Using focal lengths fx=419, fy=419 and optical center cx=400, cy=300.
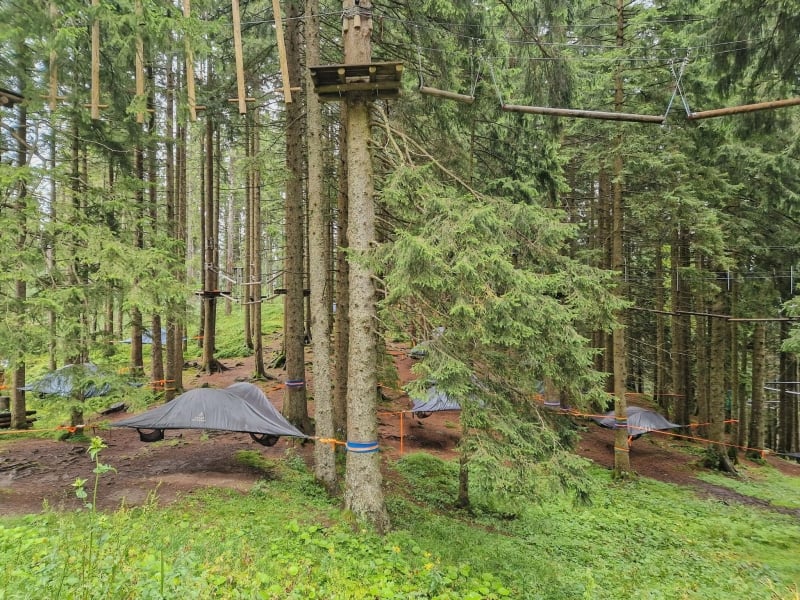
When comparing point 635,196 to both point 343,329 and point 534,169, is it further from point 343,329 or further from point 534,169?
point 343,329

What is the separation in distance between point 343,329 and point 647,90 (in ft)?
29.9

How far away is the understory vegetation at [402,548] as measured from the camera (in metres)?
3.32

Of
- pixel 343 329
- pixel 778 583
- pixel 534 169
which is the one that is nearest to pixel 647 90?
pixel 534 169

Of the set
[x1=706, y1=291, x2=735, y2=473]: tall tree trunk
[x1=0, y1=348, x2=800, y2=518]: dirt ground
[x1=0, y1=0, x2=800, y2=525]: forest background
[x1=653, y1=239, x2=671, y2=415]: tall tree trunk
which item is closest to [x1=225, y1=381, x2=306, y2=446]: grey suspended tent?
[x1=0, y1=348, x2=800, y2=518]: dirt ground

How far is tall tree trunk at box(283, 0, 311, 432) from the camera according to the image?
27.5 ft

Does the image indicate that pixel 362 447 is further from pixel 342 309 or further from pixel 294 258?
pixel 294 258

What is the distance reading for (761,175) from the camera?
1016 cm

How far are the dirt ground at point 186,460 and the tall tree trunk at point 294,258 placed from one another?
1120mm

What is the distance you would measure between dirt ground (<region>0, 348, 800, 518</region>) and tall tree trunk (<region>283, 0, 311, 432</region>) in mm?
1120

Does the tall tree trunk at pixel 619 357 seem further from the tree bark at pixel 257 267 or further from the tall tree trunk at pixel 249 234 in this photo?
the tall tree trunk at pixel 249 234

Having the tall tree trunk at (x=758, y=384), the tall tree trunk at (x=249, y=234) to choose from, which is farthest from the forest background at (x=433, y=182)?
the tall tree trunk at (x=249, y=234)

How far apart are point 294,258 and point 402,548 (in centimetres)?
561

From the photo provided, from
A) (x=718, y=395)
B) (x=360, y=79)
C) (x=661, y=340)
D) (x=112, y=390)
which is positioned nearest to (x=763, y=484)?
(x=718, y=395)

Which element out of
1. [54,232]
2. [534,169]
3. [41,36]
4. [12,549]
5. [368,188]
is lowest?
[12,549]
